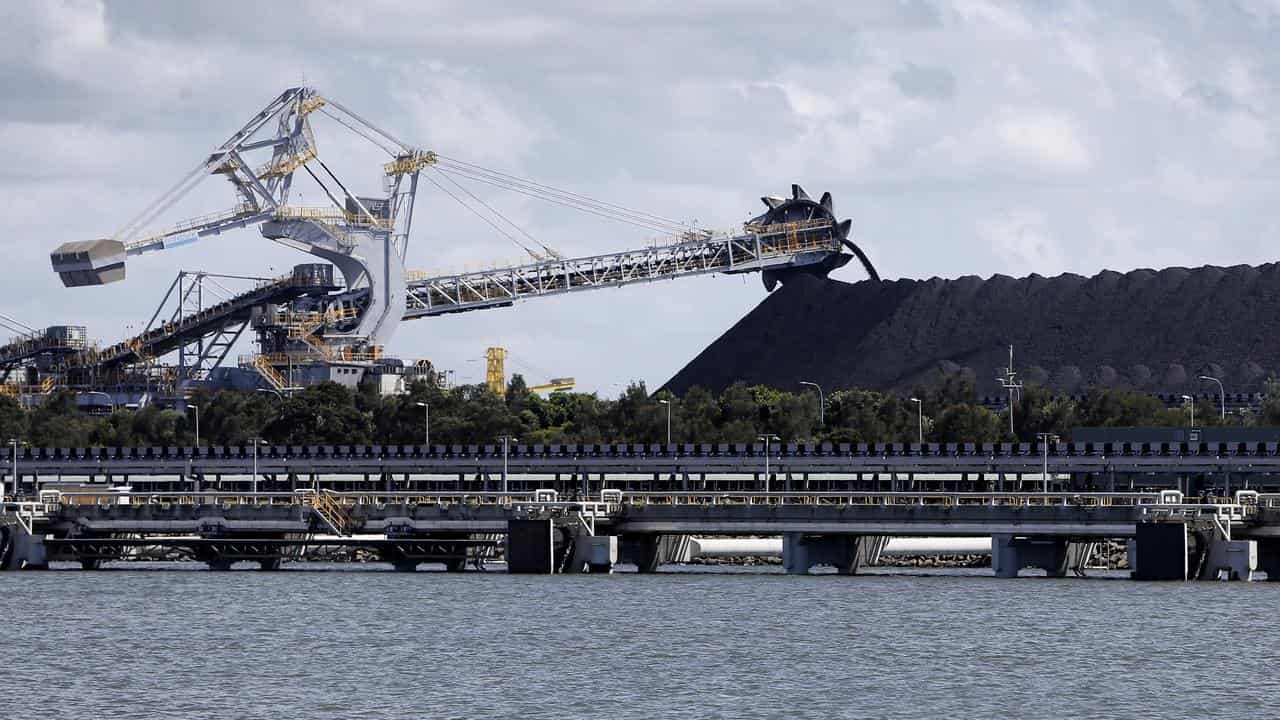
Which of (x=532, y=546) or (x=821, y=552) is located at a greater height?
(x=532, y=546)

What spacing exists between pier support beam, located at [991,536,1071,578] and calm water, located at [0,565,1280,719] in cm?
118

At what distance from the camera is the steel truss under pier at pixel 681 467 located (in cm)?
15775

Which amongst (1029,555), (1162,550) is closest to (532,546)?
(1029,555)

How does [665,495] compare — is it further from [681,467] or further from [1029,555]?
[681,467]

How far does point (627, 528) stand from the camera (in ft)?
367

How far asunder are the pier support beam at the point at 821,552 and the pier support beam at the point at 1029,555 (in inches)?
304

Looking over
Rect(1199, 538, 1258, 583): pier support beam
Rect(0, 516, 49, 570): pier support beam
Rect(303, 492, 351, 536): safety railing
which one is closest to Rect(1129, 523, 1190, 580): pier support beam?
Rect(1199, 538, 1258, 583): pier support beam

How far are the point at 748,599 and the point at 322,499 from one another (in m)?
27.1

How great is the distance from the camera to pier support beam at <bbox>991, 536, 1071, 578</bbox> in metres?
110

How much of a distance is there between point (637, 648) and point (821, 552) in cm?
3656

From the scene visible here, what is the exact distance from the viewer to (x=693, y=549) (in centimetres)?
12756

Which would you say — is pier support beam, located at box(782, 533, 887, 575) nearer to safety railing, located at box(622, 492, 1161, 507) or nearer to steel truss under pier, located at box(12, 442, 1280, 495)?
safety railing, located at box(622, 492, 1161, 507)

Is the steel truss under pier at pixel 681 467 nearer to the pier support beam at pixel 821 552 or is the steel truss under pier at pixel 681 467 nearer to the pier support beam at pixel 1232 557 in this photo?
the pier support beam at pixel 821 552

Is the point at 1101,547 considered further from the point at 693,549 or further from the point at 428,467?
the point at 428,467
